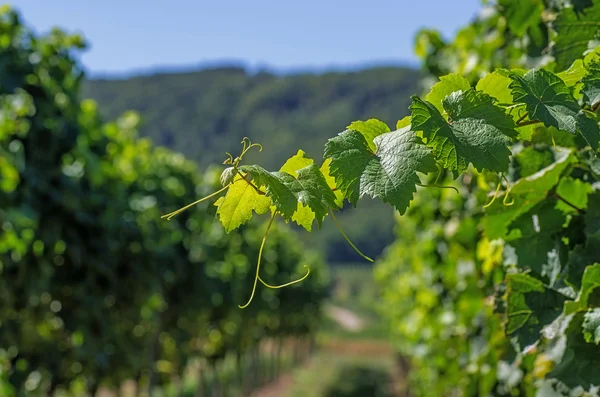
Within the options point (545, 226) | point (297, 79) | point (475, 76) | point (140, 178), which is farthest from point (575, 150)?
point (297, 79)

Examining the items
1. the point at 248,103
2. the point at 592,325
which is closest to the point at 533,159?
the point at 592,325

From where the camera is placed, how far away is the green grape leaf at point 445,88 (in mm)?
1145

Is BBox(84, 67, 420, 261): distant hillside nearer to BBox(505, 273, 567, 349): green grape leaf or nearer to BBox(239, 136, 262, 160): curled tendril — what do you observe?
BBox(505, 273, 567, 349): green grape leaf

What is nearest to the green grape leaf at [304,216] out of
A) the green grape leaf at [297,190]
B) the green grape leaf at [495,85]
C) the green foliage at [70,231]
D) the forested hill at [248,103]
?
the green grape leaf at [297,190]

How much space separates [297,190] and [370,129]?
0.18 meters

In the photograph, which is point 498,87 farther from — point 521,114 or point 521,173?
point 521,173

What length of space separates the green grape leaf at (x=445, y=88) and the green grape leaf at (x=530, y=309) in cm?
73

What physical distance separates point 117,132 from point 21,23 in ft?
5.99

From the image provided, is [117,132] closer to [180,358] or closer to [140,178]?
[140,178]

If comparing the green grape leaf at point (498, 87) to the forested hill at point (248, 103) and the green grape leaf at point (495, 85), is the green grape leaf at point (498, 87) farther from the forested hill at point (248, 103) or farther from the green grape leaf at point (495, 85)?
the forested hill at point (248, 103)

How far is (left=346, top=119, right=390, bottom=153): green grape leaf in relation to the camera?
Answer: 1.13 m

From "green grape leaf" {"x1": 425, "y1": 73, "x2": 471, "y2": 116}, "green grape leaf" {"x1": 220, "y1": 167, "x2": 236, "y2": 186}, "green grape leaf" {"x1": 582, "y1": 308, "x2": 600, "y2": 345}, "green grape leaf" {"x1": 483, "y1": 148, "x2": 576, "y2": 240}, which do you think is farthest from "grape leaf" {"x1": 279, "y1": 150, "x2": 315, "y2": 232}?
"green grape leaf" {"x1": 483, "y1": 148, "x2": 576, "y2": 240}

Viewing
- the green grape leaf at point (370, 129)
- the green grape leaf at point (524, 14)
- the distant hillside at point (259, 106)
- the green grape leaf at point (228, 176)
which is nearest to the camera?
the green grape leaf at point (228, 176)

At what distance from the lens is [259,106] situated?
13475cm
